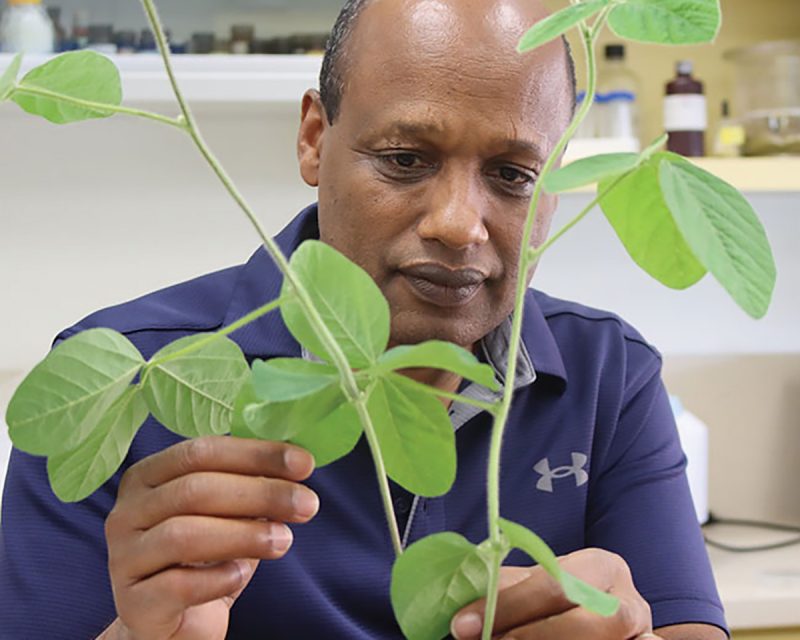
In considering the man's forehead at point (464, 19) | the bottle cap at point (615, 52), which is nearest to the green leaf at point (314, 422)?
the man's forehead at point (464, 19)

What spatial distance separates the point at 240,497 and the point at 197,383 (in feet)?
0.27

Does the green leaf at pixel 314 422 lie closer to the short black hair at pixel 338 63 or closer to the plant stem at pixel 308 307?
the plant stem at pixel 308 307

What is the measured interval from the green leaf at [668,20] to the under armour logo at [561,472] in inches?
26.7

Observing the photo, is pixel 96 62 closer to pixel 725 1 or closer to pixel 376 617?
pixel 376 617

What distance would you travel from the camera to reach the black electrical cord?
1784 millimetres

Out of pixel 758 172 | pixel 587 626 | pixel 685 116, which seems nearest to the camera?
pixel 587 626

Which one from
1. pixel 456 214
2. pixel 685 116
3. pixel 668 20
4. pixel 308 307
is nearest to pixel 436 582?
pixel 308 307

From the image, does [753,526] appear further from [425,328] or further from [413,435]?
[413,435]

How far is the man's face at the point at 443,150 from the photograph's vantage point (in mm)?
842

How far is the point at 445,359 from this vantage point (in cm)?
43

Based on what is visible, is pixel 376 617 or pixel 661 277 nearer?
pixel 661 277

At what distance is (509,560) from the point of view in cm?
105

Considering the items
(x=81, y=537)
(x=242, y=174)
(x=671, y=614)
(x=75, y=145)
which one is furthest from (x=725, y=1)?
(x=81, y=537)

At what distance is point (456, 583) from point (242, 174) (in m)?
1.51
